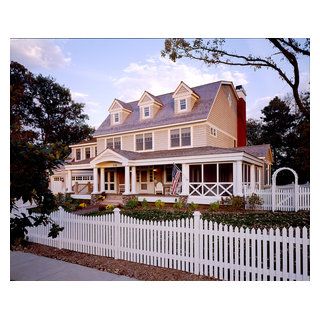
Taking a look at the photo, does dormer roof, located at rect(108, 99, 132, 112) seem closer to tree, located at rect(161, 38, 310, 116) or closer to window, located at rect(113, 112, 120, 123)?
window, located at rect(113, 112, 120, 123)

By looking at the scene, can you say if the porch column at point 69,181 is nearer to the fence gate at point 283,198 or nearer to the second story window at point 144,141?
the second story window at point 144,141

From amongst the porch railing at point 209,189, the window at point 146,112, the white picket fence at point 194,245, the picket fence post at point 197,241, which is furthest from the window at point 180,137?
the picket fence post at point 197,241

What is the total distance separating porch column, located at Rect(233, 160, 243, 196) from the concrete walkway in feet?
20.7

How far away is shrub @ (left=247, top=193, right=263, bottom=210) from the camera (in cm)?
822

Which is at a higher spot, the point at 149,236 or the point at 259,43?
the point at 259,43

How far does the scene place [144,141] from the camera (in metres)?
13.2

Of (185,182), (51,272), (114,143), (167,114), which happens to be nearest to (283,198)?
(185,182)

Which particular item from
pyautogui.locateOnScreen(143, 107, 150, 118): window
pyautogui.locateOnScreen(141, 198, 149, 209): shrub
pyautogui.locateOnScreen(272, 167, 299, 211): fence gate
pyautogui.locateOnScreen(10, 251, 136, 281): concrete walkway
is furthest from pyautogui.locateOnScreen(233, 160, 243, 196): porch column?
pyautogui.locateOnScreen(10, 251, 136, 281): concrete walkway

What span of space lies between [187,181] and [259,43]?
6.70 meters

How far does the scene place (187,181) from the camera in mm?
10242

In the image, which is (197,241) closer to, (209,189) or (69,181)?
(209,189)


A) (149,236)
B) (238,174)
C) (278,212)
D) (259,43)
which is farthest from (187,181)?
(259,43)

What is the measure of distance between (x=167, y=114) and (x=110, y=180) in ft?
17.8
